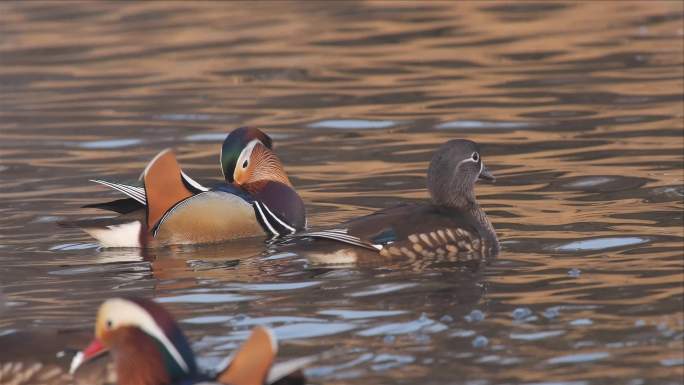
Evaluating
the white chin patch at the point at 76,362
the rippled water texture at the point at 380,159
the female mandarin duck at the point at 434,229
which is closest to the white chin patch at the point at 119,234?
the rippled water texture at the point at 380,159

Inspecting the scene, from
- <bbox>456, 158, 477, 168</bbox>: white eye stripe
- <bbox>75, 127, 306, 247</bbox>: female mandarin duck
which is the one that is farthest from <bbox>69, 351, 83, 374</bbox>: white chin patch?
<bbox>456, 158, 477, 168</bbox>: white eye stripe

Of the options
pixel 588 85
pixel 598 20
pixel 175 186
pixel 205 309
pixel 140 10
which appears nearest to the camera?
pixel 205 309

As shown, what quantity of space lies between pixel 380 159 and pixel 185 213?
3360 mm

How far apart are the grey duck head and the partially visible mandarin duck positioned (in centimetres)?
393

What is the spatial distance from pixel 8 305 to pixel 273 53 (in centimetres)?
1248

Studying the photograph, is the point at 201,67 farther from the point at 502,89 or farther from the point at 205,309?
the point at 205,309

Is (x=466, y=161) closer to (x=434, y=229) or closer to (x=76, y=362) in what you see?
(x=434, y=229)

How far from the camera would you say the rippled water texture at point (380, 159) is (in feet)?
26.2

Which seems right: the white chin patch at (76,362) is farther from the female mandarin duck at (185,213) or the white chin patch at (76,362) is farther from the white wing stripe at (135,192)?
the white wing stripe at (135,192)

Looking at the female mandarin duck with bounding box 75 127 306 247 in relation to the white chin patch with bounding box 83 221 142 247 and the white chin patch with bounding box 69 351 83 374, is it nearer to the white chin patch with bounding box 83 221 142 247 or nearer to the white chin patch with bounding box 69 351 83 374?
the white chin patch with bounding box 83 221 142 247

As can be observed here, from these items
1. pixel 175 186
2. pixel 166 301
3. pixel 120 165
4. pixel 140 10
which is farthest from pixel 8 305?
pixel 140 10

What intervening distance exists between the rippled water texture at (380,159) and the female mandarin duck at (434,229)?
0.14 meters

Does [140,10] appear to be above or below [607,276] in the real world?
above

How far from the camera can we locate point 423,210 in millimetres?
10133
